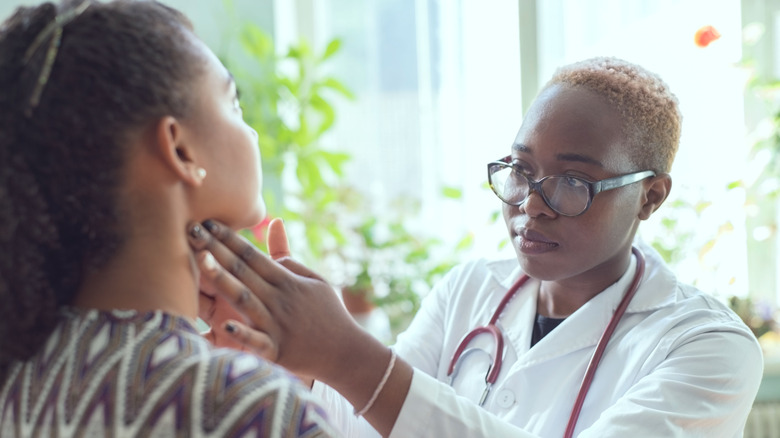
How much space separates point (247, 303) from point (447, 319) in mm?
795

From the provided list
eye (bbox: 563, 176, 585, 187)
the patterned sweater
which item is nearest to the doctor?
eye (bbox: 563, 176, 585, 187)

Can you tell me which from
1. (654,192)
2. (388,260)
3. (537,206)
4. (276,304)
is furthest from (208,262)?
(388,260)

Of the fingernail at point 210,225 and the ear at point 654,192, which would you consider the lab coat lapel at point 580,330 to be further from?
the fingernail at point 210,225

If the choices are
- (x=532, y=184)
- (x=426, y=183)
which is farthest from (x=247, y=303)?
(x=426, y=183)

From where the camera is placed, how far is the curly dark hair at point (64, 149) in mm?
774

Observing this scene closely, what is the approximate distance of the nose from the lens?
1.38 metres

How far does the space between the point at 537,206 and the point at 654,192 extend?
255 millimetres

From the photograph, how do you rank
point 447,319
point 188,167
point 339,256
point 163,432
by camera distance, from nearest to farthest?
point 163,432, point 188,167, point 447,319, point 339,256

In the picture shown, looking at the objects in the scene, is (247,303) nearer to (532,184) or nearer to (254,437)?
(254,437)

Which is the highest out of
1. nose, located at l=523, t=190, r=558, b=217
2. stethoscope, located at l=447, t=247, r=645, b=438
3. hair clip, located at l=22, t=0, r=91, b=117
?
hair clip, located at l=22, t=0, r=91, b=117

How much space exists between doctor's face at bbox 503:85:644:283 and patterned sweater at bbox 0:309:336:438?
2.36 ft

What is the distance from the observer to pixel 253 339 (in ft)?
3.04

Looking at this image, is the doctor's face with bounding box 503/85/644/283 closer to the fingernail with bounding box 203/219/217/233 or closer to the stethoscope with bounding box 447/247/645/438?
the stethoscope with bounding box 447/247/645/438

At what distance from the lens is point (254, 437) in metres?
0.73
